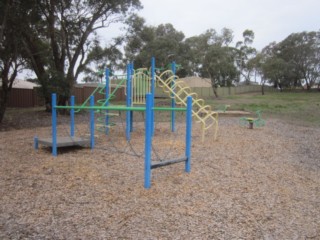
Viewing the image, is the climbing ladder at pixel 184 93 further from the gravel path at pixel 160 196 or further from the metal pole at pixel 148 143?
the metal pole at pixel 148 143

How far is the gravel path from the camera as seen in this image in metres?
3.13

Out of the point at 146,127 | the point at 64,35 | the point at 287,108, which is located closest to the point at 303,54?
the point at 287,108

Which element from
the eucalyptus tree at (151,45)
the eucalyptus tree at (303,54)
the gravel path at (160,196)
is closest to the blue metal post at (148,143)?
the gravel path at (160,196)

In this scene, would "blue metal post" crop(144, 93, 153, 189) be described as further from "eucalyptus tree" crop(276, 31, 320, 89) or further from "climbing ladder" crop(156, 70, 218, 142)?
"eucalyptus tree" crop(276, 31, 320, 89)

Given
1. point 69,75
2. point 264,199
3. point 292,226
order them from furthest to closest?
point 69,75, point 264,199, point 292,226

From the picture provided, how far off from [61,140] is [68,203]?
3.17 metres

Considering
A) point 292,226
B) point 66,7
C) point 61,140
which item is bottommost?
point 292,226

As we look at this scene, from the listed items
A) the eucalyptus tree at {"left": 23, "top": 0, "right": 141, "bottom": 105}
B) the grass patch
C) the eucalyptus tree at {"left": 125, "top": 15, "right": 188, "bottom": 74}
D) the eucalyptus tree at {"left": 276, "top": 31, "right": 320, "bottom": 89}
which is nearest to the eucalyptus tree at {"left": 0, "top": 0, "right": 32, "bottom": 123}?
the eucalyptus tree at {"left": 23, "top": 0, "right": 141, "bottom": 105}

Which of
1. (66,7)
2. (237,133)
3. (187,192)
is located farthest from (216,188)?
(66,7)

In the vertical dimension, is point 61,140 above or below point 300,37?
below

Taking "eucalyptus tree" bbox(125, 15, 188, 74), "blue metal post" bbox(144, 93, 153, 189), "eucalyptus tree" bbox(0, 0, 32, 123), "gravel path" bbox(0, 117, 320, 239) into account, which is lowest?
"gravel path" bbox(0, 117, 320, 239)

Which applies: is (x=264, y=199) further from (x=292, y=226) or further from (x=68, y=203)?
(x=68, y=203)

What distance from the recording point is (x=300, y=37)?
5328cm

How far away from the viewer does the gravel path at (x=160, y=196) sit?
3.13 metres
